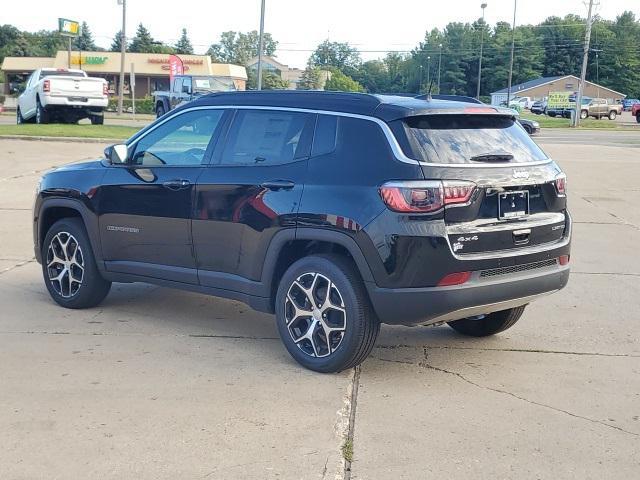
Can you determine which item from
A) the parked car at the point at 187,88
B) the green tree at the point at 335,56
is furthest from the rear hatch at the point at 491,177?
the green tree at the point at 335,56

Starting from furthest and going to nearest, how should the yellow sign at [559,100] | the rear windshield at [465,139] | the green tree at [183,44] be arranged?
the green tree at [183,44]
the yellow sign at [559,100]
the rear windshield at [465,139]

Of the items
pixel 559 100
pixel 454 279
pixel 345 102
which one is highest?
pixel 559 100

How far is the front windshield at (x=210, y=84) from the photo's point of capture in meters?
32.3

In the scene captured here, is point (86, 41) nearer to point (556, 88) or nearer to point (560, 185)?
point (556, 88)

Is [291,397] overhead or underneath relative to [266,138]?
underneath

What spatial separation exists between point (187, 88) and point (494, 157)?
2863 centimetres

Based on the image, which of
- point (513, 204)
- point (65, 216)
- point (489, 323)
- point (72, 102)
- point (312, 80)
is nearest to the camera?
point (513, 204)

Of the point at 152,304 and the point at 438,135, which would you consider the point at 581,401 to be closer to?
the point at 438,135

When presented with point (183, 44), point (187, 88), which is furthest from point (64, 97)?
point (183, 44)

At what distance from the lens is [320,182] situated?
521 cm

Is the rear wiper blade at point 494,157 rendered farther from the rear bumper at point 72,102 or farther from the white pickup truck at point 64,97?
the rear bumper at point 72,102

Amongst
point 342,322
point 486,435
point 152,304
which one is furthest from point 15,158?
point 486,435

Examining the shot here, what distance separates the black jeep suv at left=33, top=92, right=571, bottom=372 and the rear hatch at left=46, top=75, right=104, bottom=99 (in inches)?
817

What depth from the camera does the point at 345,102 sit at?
5.39 m
